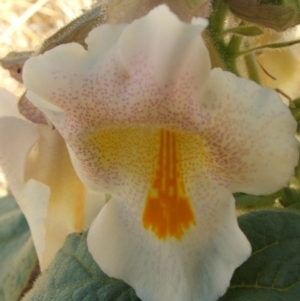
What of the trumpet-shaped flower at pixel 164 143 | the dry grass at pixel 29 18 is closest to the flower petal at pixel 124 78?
the trumpet-shaped flower at pixel 164 143

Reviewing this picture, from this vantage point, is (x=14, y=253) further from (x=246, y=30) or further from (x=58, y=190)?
(x=246, y=30)

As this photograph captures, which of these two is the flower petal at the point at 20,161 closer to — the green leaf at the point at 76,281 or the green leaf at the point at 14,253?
the green leaf at the point at 76,281

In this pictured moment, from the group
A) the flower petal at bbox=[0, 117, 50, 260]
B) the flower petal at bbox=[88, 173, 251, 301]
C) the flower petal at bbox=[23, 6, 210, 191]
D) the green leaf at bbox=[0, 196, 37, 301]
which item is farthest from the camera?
the green leaf at bbox=[0, 196, 37, 301]

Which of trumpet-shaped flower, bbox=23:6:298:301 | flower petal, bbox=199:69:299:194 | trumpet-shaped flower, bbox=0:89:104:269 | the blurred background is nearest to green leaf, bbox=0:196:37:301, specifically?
trumpet-shaped flower, bbox=0:89:104:269

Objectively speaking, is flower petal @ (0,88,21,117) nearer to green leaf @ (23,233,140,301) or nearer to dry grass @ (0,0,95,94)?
green leaf @ (23,233,140,301)

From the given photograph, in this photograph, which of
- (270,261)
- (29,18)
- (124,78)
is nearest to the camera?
(124,78)

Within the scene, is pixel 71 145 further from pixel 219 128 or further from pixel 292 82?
pixel 292 82

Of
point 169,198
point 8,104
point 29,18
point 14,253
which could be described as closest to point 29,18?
point 29,18
